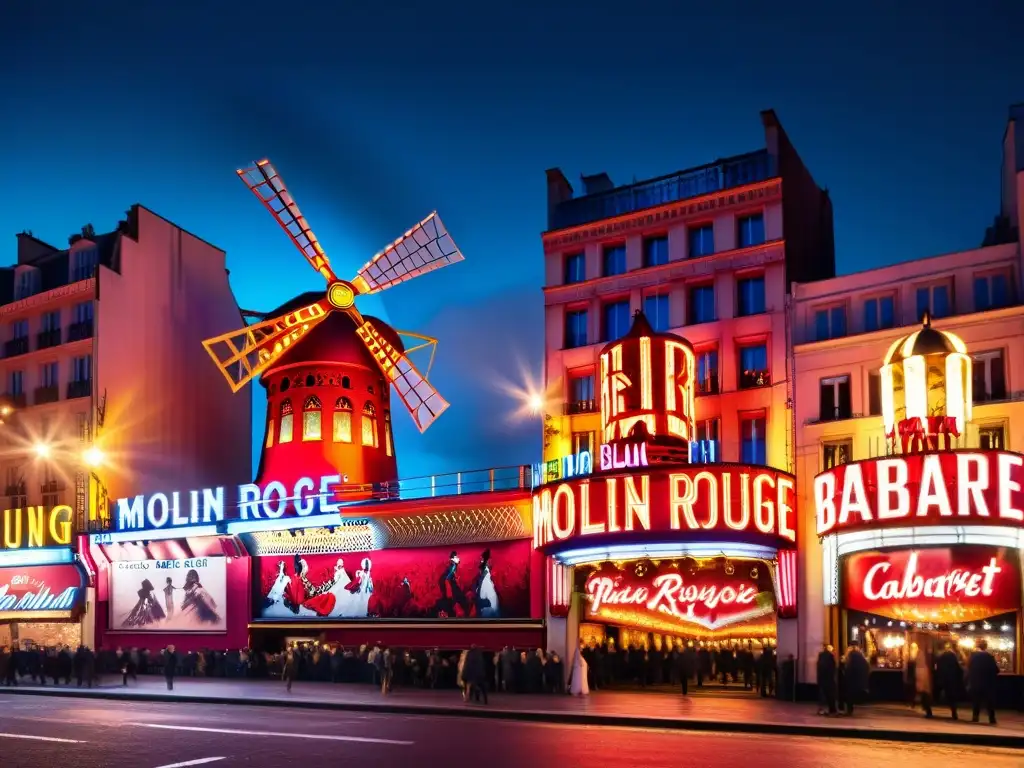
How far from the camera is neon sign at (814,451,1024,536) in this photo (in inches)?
882

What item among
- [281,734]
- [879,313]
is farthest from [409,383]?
[281,734]

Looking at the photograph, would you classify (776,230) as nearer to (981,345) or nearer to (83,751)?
(981,345)

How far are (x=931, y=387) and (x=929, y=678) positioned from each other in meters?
6.02

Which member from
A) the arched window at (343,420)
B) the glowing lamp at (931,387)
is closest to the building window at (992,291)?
the glowing lamp at (931,387)

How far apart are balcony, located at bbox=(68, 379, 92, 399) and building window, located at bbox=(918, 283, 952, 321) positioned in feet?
93.6

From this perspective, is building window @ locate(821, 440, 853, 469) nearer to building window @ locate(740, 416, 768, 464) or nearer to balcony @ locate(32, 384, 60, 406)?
building window @ locate(740, 416, 768, 464)

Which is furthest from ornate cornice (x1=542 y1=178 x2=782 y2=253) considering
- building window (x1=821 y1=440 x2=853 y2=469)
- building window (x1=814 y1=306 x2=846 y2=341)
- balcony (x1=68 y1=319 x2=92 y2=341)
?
balcony (x1=68 y1=319 x2=92 y2=341)

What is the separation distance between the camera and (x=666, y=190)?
31344mm

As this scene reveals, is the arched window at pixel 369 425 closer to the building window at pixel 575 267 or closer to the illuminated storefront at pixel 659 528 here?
the building window at pixel 575 267

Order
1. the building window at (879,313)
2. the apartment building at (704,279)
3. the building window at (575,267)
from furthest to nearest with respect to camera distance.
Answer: the building window at (575,267), the apartment building at (704,279), the building window at (879,313)

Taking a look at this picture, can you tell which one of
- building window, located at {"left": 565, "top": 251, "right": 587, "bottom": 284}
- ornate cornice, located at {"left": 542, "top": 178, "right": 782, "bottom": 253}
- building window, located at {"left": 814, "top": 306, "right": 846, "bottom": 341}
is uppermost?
ornate cornice, located at {"left": 542, "top": 178, "right": 782, "bottom": 253}

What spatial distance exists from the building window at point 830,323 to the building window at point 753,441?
96.8 inches

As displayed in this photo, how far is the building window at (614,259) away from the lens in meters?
31.7

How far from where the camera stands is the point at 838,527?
24359 mm
